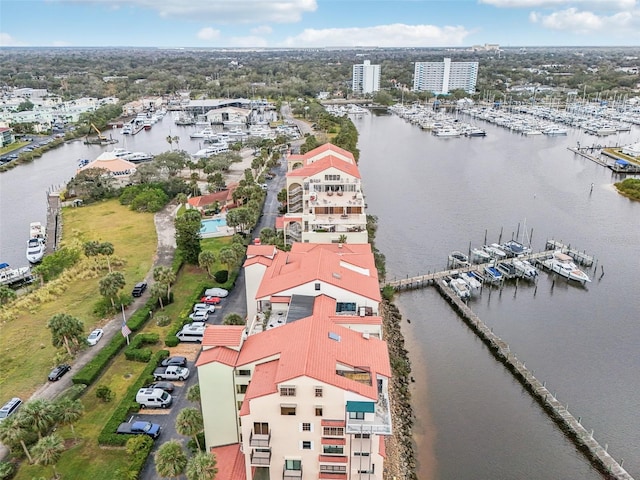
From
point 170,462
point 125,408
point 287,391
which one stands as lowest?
point 125,408

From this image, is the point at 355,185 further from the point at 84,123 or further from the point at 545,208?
the point at 84,123

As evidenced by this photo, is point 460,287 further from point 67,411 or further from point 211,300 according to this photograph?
point 67,411

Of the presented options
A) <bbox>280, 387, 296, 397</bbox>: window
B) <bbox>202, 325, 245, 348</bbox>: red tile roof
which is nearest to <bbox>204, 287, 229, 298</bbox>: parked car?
<bbox>202, 325, 245, 348</bbox>: red tile roof

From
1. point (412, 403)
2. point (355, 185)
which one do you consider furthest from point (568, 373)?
point (355, 185)

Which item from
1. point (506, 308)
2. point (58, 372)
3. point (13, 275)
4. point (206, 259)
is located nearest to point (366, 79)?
point (506, 308)

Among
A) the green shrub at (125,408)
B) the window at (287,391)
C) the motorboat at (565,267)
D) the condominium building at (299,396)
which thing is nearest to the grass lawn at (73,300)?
the green shrub at (125,408)

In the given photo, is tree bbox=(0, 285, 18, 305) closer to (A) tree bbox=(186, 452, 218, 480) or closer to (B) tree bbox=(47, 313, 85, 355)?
(B) tree bbox=(47, 313, 85, 355)
